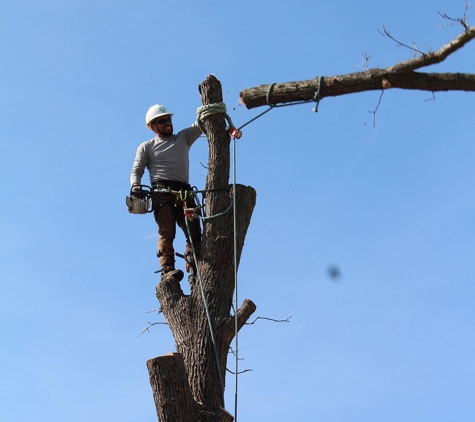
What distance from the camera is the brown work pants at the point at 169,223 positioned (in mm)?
6094

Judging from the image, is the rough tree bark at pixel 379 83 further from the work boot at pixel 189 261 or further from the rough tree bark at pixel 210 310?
the work boot at pixel 189 261

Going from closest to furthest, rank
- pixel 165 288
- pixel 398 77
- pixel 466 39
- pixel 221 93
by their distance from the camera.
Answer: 1. pixel 466 39
2. pixel 398 77
3. pixel 165 288
4. pixel 221 93

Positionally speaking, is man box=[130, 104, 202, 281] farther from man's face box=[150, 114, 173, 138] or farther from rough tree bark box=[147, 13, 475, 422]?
rough tree bark box=[147, 13, 475, 422]

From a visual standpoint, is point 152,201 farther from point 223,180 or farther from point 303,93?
point 303,93

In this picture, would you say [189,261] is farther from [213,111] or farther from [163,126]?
[163,126]

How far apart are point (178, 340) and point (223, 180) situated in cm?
124

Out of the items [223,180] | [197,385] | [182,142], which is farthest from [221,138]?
[197,385]

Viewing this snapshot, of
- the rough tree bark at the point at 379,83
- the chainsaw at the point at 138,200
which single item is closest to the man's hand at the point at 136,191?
the chainsaw at the point at 138,200

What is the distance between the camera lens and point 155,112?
264 inches

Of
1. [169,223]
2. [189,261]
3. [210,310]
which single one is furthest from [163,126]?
[210,310]

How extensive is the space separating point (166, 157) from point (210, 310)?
69.8 inches

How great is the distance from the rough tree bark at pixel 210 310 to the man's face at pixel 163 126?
861 mm

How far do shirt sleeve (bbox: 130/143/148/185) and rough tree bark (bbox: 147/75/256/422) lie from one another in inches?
36.8

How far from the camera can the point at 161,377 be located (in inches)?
182
